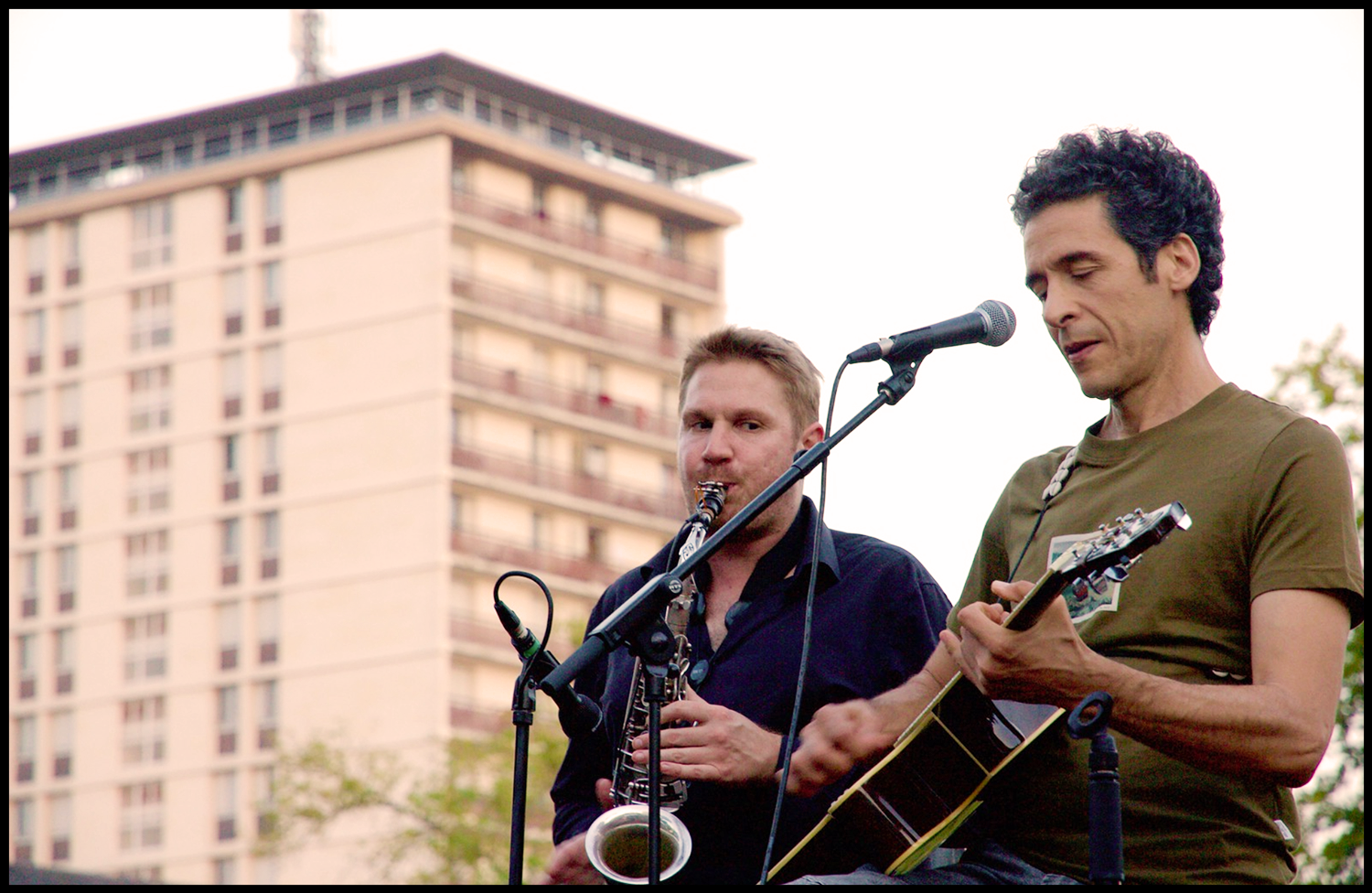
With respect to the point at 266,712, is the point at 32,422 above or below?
above

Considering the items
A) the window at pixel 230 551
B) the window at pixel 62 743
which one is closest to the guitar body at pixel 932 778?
the window at pixel 230 551

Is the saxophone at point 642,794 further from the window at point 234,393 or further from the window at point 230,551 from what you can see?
the window at point 234,393

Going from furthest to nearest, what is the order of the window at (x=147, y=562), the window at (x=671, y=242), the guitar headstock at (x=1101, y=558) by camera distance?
1. the window at (x=671, y=242)
2. the window at (x=147, y=562)
3. the guitar headstock at (x=1101, y=558)

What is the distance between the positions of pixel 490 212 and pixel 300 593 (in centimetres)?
1302

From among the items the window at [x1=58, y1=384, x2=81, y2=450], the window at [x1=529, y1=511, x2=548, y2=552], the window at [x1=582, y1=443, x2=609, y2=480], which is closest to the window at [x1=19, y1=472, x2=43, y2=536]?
the window at [x1=58, y1=384, x2=81, y2=450]

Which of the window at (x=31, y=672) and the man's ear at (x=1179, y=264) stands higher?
the window at (x=31, y=672)

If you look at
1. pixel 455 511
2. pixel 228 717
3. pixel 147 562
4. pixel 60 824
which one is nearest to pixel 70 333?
pixel 147 562

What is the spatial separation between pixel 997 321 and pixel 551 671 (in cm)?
134

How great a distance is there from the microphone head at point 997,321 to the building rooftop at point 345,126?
184ft

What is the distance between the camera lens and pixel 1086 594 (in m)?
4.27

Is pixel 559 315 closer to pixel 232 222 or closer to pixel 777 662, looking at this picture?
pixel 232 222

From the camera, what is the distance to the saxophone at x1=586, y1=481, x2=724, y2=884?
4891mm

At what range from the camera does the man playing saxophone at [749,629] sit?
16.6 feet

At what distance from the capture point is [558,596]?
56625 millimetres
